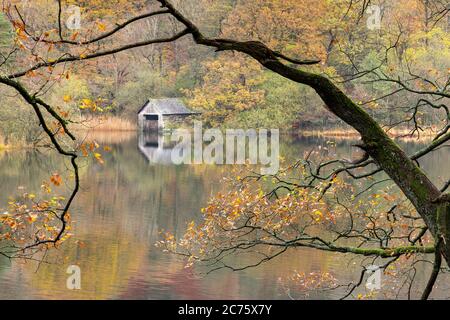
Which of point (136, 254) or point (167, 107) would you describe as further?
point (167, 107)

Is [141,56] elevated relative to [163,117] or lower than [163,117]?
elevated

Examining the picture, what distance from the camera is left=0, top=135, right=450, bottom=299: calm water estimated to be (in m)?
12.9

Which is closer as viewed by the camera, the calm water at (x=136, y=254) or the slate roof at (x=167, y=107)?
the calm water at (x=136, y=254)

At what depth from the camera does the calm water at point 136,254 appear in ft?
42.2

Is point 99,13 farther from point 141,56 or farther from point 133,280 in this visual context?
point 133,280

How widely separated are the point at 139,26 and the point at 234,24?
930 cm

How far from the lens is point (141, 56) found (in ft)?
174

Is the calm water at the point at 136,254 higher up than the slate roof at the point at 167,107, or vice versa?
the slate roof at the point at 167,107

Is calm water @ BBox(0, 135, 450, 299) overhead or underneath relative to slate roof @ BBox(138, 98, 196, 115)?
underneath

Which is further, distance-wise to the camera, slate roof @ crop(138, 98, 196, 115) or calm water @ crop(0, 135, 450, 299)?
slate roof @ crop(138, 98, 196, 115)

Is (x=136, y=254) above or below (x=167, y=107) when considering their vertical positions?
below

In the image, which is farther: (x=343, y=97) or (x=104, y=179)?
(x=104, y=179)

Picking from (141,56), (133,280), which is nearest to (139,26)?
(141,56)

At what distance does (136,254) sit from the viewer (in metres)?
15.7
